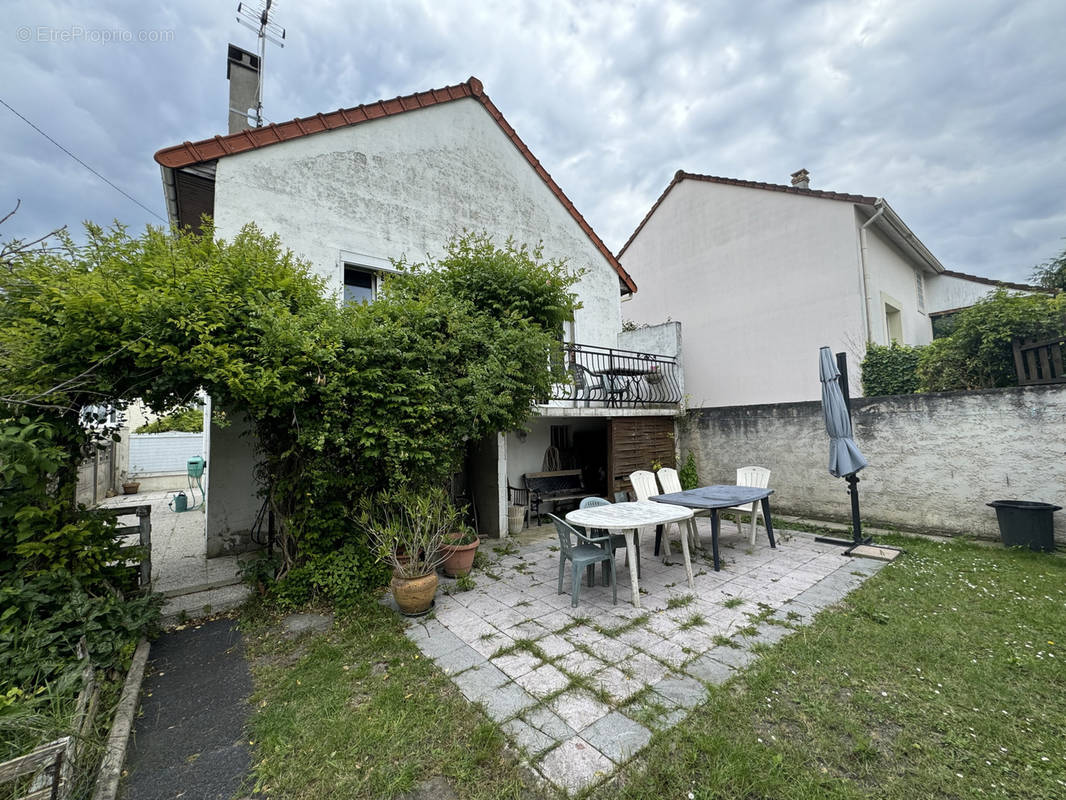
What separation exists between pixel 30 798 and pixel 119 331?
10.6 ft

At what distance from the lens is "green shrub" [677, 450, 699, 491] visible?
9.45 metres

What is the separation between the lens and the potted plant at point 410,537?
416 centimetres

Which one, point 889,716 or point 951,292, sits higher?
point 951,292

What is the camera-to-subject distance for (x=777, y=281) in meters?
10.8

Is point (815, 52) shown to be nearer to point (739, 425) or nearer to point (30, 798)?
point (739, 425)

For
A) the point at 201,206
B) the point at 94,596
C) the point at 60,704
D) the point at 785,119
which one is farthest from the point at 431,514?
the point at 785,119

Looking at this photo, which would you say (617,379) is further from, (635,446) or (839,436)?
(839,436)

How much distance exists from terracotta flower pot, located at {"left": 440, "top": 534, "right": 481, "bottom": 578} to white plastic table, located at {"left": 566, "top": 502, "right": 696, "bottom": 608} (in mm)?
1410

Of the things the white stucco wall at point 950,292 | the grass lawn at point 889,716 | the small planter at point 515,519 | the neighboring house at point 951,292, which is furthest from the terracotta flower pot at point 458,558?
the white stucco wall at point 950,292

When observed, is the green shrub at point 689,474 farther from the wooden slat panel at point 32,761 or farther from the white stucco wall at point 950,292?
the white stucco wall at point 950,292

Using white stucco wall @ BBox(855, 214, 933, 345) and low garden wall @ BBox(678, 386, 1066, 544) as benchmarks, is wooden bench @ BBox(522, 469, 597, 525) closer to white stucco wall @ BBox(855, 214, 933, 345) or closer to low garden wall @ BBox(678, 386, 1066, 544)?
low garden wall @ BBox(678, 386, 1066, 544)

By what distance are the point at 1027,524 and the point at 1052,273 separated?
30.0ft

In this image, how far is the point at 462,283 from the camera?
245 inches

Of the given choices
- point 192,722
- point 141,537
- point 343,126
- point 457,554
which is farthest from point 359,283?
point 192,722
